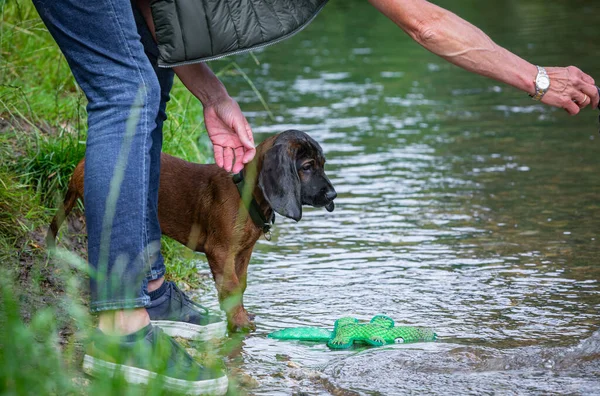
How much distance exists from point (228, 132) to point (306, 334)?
2.99 ft

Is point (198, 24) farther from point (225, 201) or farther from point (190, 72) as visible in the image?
point (225, 201)

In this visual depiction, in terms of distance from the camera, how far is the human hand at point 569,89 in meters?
3.36

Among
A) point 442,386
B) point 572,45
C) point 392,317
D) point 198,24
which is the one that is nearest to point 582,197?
point 392,317

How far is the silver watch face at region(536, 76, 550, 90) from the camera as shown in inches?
132

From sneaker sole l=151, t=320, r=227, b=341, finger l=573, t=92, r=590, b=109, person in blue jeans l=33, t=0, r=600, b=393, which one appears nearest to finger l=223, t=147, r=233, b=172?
sneaker sole l=151, t=320, r=227, b=341

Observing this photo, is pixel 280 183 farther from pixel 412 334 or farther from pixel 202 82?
pixel 412 334

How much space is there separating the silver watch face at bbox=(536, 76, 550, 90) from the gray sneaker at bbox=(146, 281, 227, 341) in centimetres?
165

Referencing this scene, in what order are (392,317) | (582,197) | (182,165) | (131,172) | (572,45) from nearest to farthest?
(131,172)
(392,317)
(182,165)
(582,197)
(572,45)

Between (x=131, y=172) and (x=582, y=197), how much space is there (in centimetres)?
382

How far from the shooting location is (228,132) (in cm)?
396

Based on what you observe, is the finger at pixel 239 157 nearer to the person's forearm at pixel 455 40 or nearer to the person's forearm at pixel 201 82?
the person's forearm at pixel 201 82

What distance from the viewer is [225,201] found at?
4375 millimetres

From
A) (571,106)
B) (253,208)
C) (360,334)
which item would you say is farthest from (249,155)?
(571,106)

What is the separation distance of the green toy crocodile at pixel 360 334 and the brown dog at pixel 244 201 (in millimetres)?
302
